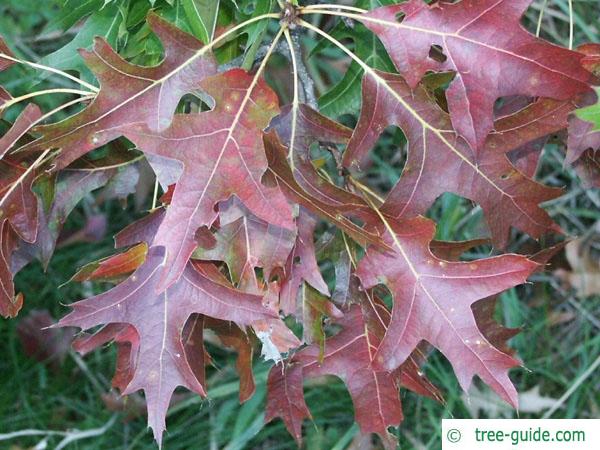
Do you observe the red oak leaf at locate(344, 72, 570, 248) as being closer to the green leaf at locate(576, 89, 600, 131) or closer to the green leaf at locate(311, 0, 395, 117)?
the green leaf at locate(576, 89, 600, 131)

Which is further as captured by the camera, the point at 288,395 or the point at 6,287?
the point at 288,395

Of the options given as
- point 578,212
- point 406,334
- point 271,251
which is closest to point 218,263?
point 271,251

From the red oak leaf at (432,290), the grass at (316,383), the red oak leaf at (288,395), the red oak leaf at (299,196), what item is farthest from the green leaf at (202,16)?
the grass at (316,383)

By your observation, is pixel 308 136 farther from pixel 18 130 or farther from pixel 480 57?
pixel 18 130

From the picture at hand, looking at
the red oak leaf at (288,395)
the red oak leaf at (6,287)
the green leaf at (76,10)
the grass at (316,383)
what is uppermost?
the green leaf at (76,10)

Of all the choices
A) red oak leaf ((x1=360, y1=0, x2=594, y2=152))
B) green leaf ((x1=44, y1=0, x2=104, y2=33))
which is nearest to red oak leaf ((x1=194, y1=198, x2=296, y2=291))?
red oak leaf ((x1=360, y1=0, x2=594, y2=152))

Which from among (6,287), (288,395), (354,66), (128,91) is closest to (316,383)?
(288,395)

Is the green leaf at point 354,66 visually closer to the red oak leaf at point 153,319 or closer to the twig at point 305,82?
the twig at point 305,82
